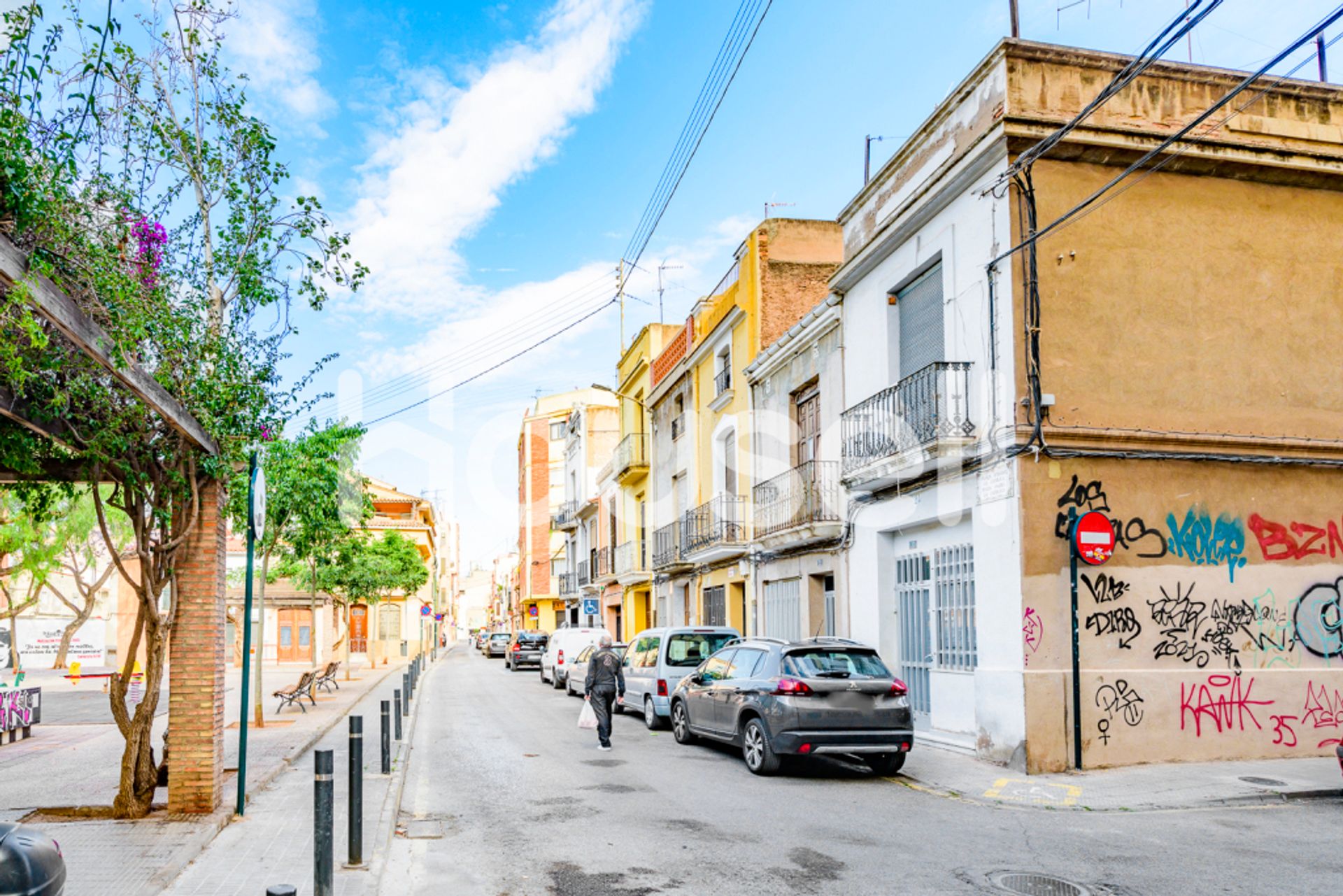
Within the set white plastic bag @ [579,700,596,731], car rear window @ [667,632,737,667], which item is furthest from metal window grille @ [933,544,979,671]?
white plastic bag @ [579,700,596,731]

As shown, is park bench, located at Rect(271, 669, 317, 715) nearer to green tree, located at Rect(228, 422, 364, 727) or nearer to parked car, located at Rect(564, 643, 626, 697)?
green tree, located at Rect(228, 422, 364, 727)

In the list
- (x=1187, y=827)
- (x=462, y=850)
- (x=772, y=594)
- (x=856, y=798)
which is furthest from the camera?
(x=772, y=594)

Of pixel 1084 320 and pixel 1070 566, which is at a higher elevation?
pixel 1084 320

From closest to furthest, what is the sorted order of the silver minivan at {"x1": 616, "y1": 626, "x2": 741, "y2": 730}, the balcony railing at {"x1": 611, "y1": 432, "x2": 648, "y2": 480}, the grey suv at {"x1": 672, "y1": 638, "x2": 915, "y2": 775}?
the grey suv at {"x1": 672, "y1": 638, "x2": 915, "y2": 775}, the silver minivan at {"x1": 616, "y1": 626, "x2": 741, "y2": 730}, the balcony railing at {"x1": 611, "y1": 432, "x2": 648, "y2": 480}

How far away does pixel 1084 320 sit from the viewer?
42.4ft

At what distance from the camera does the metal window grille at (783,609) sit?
67.3 ft

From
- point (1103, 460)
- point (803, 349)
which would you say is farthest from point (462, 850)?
point (803, 349)

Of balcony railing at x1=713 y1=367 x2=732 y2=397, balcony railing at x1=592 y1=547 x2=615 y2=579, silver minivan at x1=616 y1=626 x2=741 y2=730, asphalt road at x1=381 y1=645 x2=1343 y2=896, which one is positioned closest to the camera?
asphalt road at x1=381 y1=645 x2=1343 y2=896

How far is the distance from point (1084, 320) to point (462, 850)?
930cm

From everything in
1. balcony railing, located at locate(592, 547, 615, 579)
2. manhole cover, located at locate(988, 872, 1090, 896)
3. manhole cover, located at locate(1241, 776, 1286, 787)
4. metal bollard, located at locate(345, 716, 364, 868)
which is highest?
balcony railing, located at locate(592, 547, 615, 579)

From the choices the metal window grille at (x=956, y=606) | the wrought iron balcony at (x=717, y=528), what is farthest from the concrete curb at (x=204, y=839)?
the wrought iron balcony at (x=717, y=528)

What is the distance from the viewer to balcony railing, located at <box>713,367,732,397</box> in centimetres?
2517

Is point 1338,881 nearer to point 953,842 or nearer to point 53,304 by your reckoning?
point 953,842

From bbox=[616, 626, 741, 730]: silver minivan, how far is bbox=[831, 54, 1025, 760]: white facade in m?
2.38
